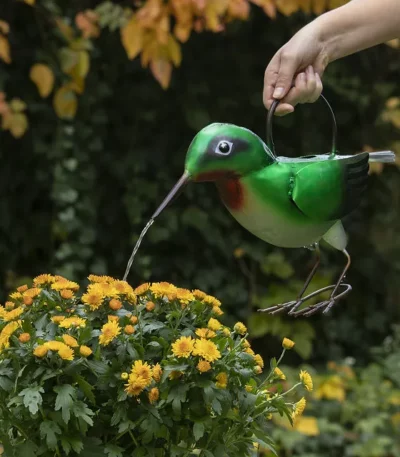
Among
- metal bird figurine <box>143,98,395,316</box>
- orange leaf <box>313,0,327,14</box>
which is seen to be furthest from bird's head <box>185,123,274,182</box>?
orange leaf <box>313,0,327,14</box>

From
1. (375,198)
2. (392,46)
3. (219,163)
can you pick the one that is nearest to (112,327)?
(219,163)

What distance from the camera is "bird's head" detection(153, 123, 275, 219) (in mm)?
1119

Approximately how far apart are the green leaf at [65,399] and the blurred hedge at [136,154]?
1.98m

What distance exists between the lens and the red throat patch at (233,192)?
114 centimetres

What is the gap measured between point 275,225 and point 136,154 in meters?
2.14

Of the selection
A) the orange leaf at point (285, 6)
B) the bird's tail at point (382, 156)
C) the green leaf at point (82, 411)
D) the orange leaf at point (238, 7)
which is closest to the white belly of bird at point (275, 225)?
the bird's tail at point (382, 156)

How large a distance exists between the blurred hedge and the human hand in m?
1.88

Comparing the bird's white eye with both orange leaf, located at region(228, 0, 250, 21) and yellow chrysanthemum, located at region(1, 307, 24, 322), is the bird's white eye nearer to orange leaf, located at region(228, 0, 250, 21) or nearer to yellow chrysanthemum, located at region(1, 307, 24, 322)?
yellow chrysanthemum, located at region(1, 307, 24, 322)

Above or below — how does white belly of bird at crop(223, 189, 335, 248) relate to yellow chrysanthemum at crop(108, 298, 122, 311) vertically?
above

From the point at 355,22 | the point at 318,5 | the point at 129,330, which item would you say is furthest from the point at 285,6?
the point at 129,330

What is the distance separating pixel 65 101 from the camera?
3064 mm

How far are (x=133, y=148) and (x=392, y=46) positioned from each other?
110 cm

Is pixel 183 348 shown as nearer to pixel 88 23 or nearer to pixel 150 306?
pixel 150 306

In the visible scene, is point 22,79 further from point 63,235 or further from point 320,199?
point 320,199
